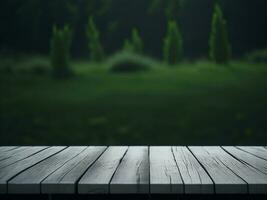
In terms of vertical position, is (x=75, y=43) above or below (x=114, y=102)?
above

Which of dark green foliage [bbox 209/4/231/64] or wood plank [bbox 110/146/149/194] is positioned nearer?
wood plank [bbox 110/146/149/194]

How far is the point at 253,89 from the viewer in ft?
15.1

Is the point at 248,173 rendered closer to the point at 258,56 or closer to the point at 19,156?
the point at 19,156

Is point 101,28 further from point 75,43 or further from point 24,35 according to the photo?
point 24,35

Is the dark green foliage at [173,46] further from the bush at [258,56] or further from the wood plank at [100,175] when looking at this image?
the wood plank at [100,175]

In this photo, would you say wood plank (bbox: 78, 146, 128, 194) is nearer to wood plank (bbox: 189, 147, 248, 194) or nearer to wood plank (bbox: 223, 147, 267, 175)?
wood plank (bbox: 189, 147, 248, 194)

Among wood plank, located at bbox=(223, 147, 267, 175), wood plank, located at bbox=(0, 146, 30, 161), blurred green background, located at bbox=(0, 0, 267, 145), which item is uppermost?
blurred green background, located at bbox=(0, 0, 267, 145)

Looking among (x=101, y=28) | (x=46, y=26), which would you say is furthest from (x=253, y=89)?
(x=46, y=26)

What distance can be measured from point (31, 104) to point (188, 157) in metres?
3.43

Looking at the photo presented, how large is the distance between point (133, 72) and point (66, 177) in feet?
12.6

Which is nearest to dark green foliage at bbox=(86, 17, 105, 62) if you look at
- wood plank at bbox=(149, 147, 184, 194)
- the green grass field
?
the green grass field

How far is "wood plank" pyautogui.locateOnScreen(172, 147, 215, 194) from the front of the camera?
1120 millimetres

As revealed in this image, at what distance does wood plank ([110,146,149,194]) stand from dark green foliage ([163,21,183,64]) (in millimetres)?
3527

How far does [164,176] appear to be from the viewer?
124 cm
